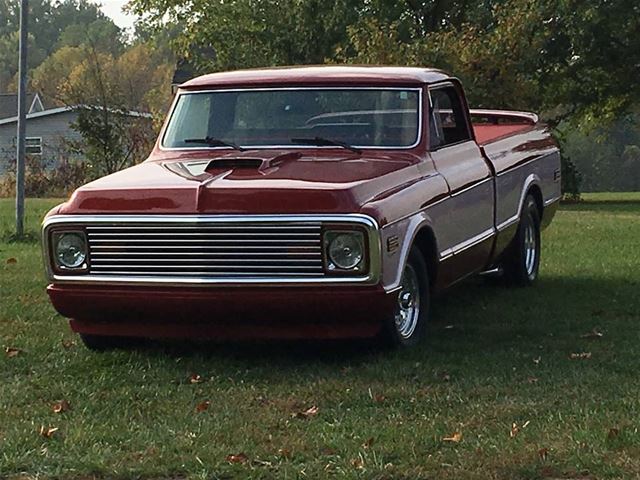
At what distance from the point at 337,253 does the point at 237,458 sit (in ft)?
6.01

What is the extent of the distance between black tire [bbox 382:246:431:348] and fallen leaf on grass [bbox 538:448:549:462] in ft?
7.02

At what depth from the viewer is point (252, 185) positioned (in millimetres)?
6941

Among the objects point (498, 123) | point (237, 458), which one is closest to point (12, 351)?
point (237, 458)

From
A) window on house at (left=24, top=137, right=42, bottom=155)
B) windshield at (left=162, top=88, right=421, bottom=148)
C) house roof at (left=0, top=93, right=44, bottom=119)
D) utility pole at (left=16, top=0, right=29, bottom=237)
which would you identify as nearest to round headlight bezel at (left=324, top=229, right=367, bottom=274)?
windshield at (left=162, top=88, right=421, bottom=148)

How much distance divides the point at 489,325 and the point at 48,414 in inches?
135

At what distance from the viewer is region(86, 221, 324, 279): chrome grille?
6809 millimetres

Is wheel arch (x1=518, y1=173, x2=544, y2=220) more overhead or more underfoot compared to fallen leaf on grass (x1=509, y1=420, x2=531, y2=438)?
more overhead

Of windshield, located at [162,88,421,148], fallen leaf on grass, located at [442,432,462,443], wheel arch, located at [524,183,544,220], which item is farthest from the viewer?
wheel arch, located at [524,183,544,220]

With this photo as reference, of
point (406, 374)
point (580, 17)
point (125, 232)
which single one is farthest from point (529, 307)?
point (580, 17)

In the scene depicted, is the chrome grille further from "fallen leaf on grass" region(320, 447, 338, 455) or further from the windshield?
"fallen leaf on grass" region(320, 447, 338, 455)

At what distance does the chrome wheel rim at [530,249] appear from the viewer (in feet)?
34.3

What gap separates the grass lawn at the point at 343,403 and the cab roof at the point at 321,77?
5.43 feet

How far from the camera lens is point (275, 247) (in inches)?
269

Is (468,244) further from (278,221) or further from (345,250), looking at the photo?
(278,221)
